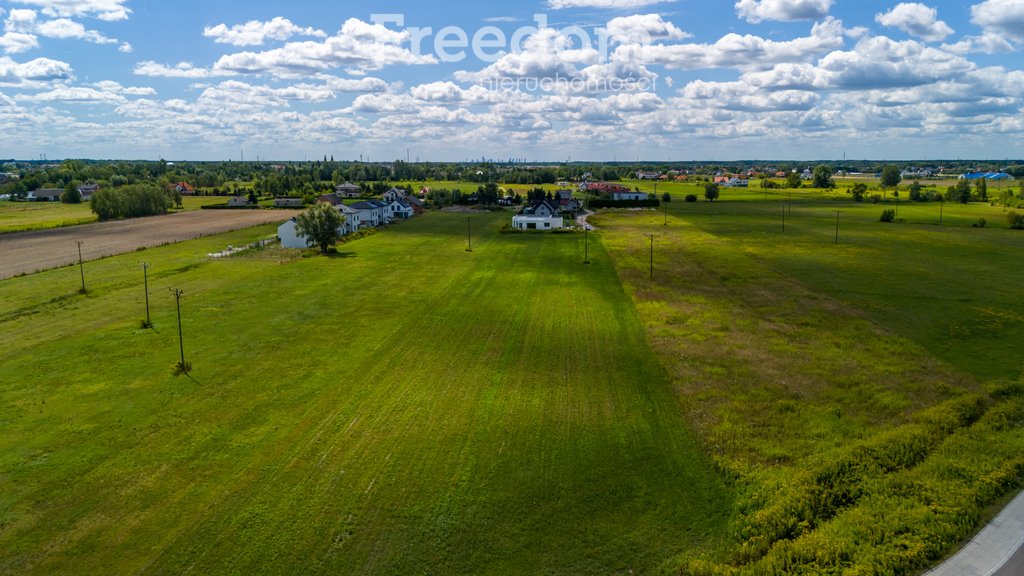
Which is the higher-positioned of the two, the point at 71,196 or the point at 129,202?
the point at 71,196

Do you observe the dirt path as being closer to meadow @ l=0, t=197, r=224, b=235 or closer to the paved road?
meadow @ l=0, t=197, r=224, b=235

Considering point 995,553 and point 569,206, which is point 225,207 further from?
point 995,553

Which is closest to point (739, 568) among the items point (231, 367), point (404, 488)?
point (404, 488)

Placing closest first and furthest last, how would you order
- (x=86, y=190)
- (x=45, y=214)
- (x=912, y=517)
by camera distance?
(x=912, y=517) < (x=45, y=214) < (x=86, y=190)

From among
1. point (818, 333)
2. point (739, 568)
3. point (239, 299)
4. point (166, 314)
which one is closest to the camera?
point (739, 568)

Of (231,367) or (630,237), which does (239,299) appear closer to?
(231,367)

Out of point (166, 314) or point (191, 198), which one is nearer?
point (166, 314)

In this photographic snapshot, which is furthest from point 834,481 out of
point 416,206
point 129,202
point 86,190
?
point 86,190

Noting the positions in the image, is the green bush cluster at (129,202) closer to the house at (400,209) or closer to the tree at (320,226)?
the house at (400,209)
